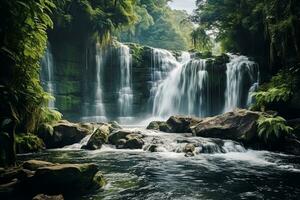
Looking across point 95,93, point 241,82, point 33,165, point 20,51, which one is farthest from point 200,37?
point 33,165

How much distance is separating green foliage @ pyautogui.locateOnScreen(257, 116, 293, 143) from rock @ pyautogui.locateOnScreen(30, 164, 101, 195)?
304 inches

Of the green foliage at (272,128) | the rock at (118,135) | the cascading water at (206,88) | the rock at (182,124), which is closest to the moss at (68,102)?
the cascading water at (206,88)

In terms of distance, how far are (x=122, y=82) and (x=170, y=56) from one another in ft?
16.0

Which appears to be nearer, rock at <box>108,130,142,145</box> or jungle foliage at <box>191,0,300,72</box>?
jungle foliage at <box>191,0,300,72</box>

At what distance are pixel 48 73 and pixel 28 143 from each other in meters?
11.1

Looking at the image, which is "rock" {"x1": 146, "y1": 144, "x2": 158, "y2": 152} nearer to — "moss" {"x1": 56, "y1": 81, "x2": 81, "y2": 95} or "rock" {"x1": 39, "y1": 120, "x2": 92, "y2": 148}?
"rock" {"x1": 39, "y1": 120, "x2": 92, "y2": 148}

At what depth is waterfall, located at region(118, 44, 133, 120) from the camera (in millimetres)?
25484

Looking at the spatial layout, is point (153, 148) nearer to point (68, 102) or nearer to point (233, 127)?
point (233, 127)

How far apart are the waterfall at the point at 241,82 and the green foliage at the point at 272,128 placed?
8.29 m

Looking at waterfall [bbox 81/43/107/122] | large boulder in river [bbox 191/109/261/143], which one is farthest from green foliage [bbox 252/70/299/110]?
waterfall [bbox 81/43/107/122]

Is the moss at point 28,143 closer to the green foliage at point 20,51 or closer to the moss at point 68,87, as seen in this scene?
the green foliage at point 20,51

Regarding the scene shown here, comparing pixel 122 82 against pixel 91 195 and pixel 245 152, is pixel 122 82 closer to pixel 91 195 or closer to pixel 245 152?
pixel 245 152

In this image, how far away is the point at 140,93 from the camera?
84.9 ft

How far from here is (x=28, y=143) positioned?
→ 39.3 feet
